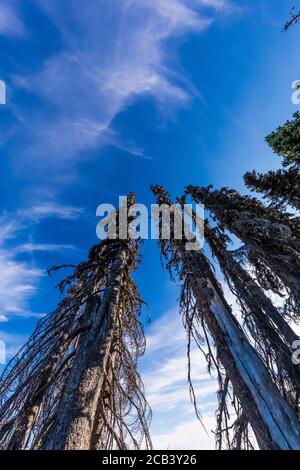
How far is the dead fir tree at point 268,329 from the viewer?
463 centimetres

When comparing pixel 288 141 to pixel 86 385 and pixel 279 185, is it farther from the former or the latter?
pixel 86 385

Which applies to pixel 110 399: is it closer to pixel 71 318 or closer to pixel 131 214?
pixel 71 318

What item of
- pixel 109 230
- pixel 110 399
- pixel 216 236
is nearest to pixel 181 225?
pixel 216 236

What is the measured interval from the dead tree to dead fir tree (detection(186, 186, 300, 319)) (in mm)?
1442

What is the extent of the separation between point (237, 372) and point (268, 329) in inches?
69.4

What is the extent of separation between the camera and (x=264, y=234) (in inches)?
279

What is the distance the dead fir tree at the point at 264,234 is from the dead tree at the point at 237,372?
144 cm

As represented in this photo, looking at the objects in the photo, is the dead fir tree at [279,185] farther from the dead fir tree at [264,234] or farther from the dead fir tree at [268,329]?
the dead fir tree at [268,329]

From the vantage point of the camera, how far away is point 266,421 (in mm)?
3348

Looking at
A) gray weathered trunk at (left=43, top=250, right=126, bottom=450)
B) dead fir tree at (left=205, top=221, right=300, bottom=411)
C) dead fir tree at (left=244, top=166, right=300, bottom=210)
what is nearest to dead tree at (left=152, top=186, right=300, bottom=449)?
dead fir tree at (left=205, top=221, right=300, bottom=411)

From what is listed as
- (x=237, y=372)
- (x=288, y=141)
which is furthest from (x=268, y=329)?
(x=288, y=141)
